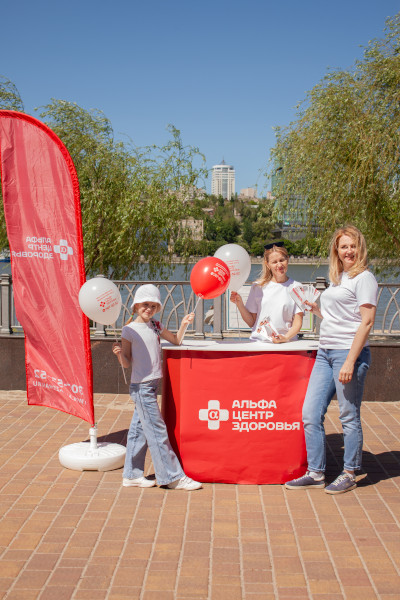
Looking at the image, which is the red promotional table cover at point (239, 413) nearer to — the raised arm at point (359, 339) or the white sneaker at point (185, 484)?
the white sneaker at point (185, 484)

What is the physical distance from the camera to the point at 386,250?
1199cm

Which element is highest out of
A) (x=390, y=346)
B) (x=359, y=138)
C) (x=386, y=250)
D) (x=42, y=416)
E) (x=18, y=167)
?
(x=359, y=138)

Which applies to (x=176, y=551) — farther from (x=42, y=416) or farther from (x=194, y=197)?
(x=194, y=197)

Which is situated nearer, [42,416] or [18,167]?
[18,167]

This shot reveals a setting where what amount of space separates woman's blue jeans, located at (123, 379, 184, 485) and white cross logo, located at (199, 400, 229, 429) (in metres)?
0.34

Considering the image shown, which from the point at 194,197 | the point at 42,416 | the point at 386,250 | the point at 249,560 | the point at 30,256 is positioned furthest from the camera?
the point at 194,197

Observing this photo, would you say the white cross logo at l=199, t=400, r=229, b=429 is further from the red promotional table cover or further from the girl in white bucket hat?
the girl in white bucket hat

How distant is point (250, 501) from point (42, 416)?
128 inches

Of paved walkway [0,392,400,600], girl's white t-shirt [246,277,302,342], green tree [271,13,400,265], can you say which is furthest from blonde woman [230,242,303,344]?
green tree [271,13,400,265]

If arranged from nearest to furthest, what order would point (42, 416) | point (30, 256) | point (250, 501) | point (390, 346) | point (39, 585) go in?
point (39, 585), point (250, 501), point (30, 256), point (42, 416), point (390, 346)

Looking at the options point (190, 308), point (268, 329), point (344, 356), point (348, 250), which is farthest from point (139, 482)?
point (190, 308)

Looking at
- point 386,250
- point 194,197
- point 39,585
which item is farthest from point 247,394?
point 194,197

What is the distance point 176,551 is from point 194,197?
12.3 meters

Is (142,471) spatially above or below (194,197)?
below
